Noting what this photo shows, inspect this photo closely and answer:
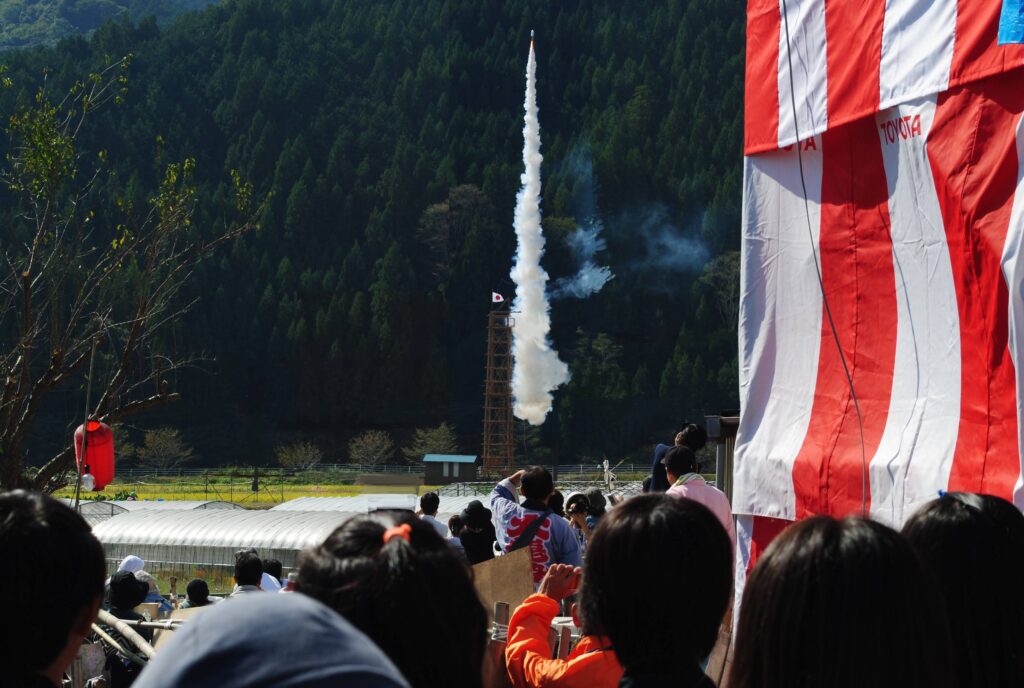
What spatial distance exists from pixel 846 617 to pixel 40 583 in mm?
1295

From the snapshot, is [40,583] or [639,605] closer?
[40,583]

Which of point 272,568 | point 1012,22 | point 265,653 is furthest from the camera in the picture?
point 272,568

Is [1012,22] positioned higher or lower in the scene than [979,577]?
higher

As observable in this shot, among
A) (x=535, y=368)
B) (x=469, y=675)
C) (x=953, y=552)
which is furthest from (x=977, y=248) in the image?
(x=535, y=368)

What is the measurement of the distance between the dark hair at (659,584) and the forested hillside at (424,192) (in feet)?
218

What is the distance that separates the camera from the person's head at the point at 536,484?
17.7ft

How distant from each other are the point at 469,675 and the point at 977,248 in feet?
8.68

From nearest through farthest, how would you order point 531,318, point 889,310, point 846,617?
1. point 846,617
2. point 889,310
3. point 531,318

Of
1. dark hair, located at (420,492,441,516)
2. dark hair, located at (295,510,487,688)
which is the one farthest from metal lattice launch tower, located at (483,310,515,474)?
dark hair, located at (295,510,487,688)

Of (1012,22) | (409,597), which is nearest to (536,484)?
(1012,22)

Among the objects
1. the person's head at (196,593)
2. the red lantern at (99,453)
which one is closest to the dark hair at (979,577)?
the person's head at (196,593)

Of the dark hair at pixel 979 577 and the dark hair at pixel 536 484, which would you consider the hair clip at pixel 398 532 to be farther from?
the dark hair at pixel 536 484

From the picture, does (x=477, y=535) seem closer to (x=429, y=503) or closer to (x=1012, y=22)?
(x=429, y=503)

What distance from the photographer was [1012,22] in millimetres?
3496
